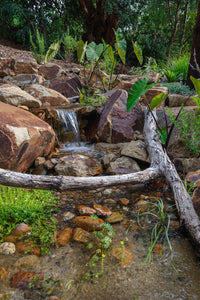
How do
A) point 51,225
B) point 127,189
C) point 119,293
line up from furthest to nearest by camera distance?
point 127,189
point 51,225
point 119,293

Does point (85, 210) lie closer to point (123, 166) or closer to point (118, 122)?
point (123, 166)

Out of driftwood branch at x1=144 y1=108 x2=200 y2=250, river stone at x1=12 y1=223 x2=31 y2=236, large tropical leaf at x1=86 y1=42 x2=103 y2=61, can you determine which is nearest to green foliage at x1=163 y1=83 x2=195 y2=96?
driftwood branch at x1=144 y1=108 x2=200 y2=250

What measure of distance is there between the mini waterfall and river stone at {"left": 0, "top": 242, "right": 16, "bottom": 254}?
285 centimetres

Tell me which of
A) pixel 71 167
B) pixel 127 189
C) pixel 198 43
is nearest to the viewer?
pixel 127 189

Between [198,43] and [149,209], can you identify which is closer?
[149,209]

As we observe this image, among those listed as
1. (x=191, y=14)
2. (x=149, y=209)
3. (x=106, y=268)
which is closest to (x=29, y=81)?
(x=149, y=209)

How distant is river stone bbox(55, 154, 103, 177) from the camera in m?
A: 2.97

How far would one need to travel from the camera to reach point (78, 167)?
3029 millimetres

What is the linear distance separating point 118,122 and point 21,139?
79.9 inches

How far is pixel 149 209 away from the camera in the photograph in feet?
7.49

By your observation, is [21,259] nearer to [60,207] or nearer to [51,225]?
[51,225]

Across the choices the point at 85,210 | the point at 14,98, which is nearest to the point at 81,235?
the point at 85,210

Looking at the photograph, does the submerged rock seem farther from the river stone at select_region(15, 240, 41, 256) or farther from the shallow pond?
the river stone at select_region(15, 240, 41, 256)

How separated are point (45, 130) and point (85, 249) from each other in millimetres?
2140
